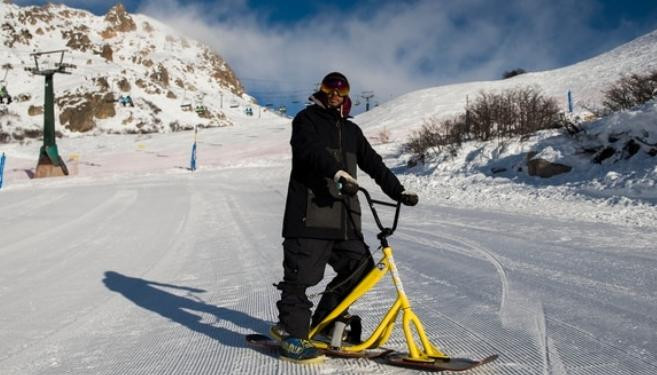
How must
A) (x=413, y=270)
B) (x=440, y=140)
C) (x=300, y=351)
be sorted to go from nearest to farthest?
(x=300, y=351) < (x=413, y=270) < (x=440, y=140)

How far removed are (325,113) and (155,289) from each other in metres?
3.20

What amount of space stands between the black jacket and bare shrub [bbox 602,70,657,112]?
12.0 meters

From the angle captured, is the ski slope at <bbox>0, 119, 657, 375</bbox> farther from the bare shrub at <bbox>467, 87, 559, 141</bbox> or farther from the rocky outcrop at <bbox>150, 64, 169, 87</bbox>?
the rocky outcrop at <bbox>150, 64, 169, 87</bbox>

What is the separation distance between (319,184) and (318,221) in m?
0.21

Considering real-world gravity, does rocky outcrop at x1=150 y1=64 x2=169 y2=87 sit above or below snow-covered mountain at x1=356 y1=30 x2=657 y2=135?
above

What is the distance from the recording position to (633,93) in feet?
43.7

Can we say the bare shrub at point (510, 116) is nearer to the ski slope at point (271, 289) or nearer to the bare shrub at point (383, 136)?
the ski slope at point (271, 289)

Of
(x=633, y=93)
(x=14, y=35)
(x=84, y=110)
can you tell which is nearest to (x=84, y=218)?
(x=633, y=93)

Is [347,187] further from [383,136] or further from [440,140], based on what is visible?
[383,136]

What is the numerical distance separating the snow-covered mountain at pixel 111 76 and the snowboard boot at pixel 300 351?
31569 millimetres

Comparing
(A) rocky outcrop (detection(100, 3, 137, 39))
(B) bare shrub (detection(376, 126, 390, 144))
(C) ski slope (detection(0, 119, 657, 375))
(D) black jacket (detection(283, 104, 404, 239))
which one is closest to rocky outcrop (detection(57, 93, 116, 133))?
(B) bare shrub (detection(376, 126, 390, 144))

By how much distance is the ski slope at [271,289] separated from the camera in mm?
3082

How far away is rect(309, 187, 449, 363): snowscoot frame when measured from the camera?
8.89ft

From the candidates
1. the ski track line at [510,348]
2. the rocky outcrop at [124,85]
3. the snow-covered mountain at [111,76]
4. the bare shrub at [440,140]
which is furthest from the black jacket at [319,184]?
the rocky outcrop at [124,85]
